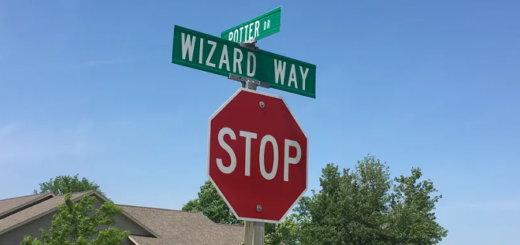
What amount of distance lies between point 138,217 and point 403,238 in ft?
62.6

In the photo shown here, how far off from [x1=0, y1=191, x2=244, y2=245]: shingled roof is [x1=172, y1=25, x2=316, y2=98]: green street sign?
30.6m

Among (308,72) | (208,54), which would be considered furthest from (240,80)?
(308,72)

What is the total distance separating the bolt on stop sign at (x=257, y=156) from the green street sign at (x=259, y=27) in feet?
1.89

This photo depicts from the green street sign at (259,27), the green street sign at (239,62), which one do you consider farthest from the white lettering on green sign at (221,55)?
the green street sign at (259,27)

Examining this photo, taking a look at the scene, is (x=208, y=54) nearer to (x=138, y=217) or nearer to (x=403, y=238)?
(x=138, y=217)

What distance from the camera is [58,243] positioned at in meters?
24.5

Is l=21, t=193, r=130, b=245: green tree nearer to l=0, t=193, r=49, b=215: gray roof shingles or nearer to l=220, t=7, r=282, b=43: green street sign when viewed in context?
l=0, t=193, r=49, b=215: gray roof shingles

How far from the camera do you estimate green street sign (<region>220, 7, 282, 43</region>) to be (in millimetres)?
4906

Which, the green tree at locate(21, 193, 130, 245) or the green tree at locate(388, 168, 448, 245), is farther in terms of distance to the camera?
the green tree at locate(388, 168, 448, 245)

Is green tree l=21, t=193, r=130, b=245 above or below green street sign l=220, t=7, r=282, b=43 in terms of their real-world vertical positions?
above

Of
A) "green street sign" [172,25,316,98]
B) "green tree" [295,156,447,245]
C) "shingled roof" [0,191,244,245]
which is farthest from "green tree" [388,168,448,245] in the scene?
"green street sign" [172,25,316,98]

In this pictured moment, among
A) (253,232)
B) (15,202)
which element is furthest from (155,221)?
(253,232)

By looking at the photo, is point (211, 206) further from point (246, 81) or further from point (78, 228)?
point (246, 81)

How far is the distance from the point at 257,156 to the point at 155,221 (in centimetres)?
3810
